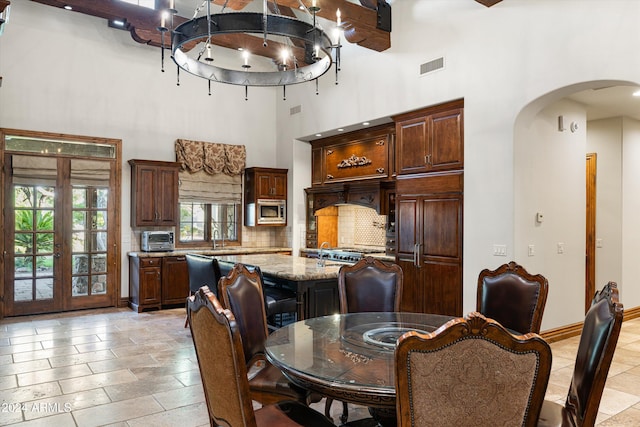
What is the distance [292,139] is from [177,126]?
1.94 m

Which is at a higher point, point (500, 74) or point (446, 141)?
point (500, 74)

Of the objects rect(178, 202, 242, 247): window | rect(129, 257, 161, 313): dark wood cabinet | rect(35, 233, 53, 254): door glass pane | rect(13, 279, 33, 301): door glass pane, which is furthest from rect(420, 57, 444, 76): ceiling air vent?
rect(13, 279, 33, 301): door glass pane

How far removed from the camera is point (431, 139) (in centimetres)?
562

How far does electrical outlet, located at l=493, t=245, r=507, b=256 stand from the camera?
15.8 feet

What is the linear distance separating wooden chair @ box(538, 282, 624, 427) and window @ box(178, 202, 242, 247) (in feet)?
21.5

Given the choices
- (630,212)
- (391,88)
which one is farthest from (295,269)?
(630,212)

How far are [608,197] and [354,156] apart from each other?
366 cm

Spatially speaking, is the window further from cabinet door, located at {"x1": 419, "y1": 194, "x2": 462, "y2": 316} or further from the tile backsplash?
cabinet door, located at {"x1": 419, "y1": 194, "x2": 462, "y2": 316}

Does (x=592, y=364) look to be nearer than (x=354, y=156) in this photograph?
Yes

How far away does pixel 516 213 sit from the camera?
477 cm

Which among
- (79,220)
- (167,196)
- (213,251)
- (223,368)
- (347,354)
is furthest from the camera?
(213,251)

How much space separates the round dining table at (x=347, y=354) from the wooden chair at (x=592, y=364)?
2.38 ft

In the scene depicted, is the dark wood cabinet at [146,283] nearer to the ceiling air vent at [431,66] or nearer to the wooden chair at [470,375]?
the ceiling air vent at [431,66]

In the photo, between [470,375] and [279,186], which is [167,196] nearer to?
[279,186]
